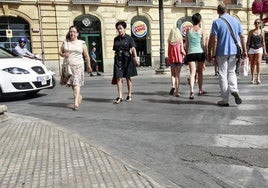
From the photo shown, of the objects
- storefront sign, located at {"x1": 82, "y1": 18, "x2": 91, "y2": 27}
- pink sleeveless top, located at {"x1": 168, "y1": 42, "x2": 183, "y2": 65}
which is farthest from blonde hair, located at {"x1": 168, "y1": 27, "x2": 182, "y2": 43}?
storefront sign, located at {"x1": 82, "y1": 18, "x2": 91, "y2": 27}

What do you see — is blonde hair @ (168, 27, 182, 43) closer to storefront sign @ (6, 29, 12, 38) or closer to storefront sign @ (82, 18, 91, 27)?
storefront sign @ (6, 29, 12, 38)

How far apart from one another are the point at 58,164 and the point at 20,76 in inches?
229

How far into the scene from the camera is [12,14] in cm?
2331

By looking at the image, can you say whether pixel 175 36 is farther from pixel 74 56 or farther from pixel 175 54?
pixel 74 56

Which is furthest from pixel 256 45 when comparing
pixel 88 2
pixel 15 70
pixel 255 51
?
pixel 88 2

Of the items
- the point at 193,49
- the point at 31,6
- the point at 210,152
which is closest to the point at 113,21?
the point at 31,6

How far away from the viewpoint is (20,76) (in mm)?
9258

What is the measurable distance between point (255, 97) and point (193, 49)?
1.68 meters

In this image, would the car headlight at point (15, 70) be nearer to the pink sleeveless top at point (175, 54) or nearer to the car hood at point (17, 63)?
the car hood at point (17, 63)

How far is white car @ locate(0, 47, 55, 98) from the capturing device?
9188 millimetres

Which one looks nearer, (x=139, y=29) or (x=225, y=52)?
(x=225, y=52)

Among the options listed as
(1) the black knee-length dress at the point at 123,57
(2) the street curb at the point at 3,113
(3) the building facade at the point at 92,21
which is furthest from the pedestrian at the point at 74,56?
(3) the building facade at the point at 92,21

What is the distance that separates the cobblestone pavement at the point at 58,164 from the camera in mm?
3400

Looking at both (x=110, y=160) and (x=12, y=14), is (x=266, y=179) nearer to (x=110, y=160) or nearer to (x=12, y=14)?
(x=110, y=160)
